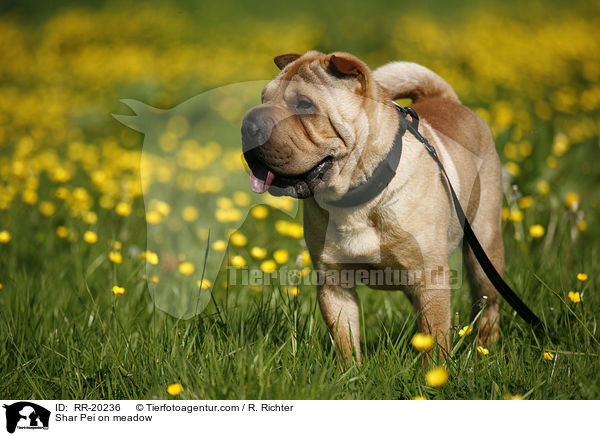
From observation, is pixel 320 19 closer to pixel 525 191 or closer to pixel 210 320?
pixel 525 191

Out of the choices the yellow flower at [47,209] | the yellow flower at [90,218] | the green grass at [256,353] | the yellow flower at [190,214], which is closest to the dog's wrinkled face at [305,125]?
the green grass at [256,353]

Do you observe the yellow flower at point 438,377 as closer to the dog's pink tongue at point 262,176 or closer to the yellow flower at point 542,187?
the dog's pink tongue at point 262,176

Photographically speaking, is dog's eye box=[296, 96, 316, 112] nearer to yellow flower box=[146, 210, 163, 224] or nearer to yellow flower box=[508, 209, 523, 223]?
yellow flower box=[146, 210, 163, 224]

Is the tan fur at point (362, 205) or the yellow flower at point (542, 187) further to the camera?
the yellow flower at point (542, 187)

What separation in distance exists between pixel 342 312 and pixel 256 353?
1.62ft

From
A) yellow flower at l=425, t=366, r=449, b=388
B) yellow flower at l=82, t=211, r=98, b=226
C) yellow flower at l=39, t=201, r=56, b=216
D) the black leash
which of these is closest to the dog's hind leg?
the black leash

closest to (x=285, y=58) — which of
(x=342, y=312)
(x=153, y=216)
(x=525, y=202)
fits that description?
(x=342, y=312)

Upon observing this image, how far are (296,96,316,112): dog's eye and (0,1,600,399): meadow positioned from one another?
0.78 meters

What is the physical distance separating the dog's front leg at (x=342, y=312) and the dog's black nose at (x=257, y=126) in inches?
30.5

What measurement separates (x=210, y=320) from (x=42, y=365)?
733 millimetres

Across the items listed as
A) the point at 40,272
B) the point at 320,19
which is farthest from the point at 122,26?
the point at 40,272
